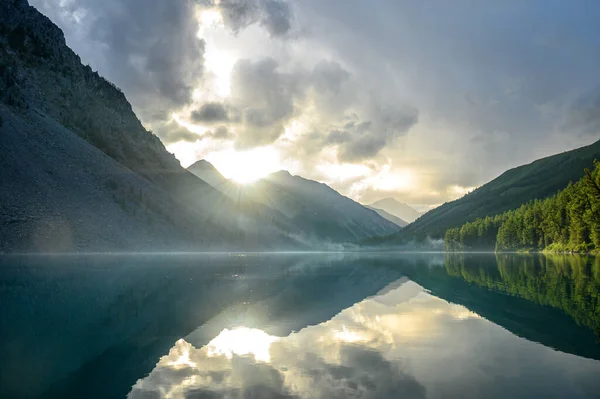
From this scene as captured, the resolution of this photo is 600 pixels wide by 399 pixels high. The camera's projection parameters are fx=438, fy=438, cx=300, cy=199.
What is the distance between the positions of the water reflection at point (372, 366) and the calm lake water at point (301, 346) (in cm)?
6

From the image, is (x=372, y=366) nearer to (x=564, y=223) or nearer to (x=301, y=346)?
(x=301, y=346)

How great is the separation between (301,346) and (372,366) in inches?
184

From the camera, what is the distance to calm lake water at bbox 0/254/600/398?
1466 cm

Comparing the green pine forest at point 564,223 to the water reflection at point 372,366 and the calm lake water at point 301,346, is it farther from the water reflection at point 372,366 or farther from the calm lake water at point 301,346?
the water reflection at point 372,366

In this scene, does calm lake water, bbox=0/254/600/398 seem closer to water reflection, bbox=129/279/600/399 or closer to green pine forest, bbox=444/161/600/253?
water reflection, bbox=129/279/600/399

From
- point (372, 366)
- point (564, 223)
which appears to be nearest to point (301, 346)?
point (372, 366)

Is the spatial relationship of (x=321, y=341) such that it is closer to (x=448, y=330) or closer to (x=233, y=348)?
(x=233, y=348)

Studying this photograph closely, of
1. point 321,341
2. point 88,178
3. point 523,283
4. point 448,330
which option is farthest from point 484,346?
point 88,178

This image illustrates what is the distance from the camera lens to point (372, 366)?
1702 cm

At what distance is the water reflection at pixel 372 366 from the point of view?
1416 cm

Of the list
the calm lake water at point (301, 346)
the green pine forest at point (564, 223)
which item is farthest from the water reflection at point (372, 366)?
the green pine forest at point (564, 223)

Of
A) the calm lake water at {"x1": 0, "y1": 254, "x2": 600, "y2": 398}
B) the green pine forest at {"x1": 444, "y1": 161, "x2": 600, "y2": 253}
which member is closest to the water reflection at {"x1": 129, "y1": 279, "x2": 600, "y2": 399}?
the calm lake water at {"x1": 0, "y1": 254, "x2": 600, "y2": 398}

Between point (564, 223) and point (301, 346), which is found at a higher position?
point (564, 223)

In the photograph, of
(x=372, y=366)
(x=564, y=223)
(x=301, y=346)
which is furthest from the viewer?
(x=564, y=223)
